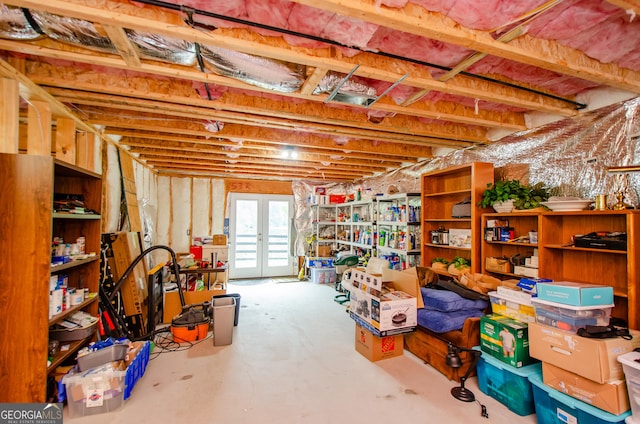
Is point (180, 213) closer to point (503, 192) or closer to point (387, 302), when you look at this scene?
point (387, 302)

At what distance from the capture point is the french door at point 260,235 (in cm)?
712

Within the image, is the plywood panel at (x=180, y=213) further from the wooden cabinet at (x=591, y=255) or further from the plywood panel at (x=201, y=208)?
the wooden cabinet at (x=591, y=255)

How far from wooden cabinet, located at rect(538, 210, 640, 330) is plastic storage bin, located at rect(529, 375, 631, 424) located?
77 centimetres

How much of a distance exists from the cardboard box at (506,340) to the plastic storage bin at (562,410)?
16cm

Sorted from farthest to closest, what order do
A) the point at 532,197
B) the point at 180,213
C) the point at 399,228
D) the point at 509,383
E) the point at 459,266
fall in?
the point at 180,213 < the point at 399,228 < the point at 459,266 < the point at 532,197 < the point at 509,383

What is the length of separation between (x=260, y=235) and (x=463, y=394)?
564cm

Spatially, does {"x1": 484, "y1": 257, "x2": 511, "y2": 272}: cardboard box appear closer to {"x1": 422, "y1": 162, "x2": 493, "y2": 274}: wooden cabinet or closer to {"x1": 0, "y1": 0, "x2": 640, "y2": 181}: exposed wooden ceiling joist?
{"x1": 422, "y1": 162, "x2": 493, "y2": 274}: wooden cabinet

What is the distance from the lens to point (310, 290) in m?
6.00

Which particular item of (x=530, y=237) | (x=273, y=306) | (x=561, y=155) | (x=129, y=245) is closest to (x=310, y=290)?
(x=273, y=306)

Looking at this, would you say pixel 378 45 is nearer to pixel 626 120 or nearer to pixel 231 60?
pixel 231 60

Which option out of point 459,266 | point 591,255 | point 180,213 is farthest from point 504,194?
point 180,213

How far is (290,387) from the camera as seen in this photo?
2.52 meters

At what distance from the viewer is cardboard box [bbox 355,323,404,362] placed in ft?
9.78
